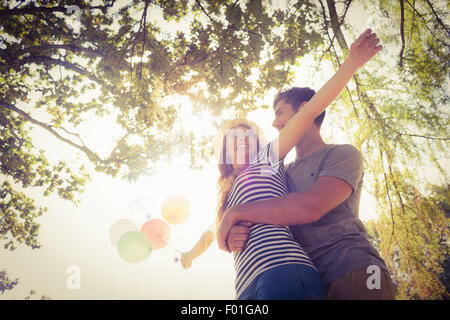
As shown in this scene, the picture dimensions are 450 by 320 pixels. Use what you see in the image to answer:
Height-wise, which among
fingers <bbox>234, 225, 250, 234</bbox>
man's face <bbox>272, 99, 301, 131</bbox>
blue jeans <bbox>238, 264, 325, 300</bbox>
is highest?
man's face <bbox>272, 99, 301, 131</bbox>

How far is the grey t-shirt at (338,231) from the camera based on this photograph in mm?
1444

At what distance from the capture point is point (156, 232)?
3.60 meters

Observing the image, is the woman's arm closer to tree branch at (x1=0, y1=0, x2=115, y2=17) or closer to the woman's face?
the woman's face

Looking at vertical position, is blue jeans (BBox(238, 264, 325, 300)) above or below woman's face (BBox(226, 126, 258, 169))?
below

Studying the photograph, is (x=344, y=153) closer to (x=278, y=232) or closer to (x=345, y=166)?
(x=345, y=166)

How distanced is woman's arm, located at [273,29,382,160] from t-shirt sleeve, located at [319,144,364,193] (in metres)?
0.34

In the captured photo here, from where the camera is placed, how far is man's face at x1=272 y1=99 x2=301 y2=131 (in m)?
2.34

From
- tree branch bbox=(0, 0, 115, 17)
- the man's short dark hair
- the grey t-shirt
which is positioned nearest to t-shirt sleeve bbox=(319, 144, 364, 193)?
the grey t-shirt

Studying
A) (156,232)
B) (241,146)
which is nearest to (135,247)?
(156,232)

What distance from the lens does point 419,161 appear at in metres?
3.92

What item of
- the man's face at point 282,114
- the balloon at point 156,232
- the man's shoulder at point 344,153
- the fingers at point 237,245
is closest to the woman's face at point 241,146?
the man's face at point 282,114
